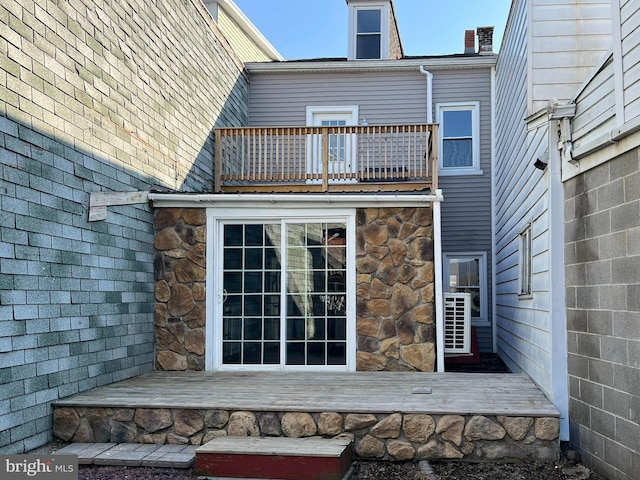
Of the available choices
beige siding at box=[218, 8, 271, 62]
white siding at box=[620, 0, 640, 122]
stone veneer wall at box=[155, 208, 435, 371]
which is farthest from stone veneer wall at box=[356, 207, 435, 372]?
beige siding at box=[218, 8, 271, 62]

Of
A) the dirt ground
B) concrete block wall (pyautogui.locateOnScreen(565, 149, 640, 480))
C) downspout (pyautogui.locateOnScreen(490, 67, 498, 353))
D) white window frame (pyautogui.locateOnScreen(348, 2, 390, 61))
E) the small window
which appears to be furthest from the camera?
white window frame (pyautogui.locateOnScreen(348, 2, 390, 61))

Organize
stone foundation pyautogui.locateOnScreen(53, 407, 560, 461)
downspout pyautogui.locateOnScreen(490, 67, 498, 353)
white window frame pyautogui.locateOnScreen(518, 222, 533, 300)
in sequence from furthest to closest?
downspout pyautogui.locateOnScreen(490, 67, 498, 353), white window frame pyautogui.locateOnScreen(518, 222, 533, 300), stone foundation pyautogui.locateOnScreen(53, 407, 560, 461)

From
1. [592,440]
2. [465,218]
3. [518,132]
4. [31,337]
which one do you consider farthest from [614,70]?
[465,218]

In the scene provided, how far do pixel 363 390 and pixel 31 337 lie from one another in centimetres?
287

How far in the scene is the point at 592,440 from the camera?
4.43 meters

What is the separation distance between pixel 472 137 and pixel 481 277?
8.05ft

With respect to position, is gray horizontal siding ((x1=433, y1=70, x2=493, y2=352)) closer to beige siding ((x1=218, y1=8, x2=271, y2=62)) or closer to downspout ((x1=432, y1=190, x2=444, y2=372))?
downspout ((x1=432, y1=190, x2=444, y2=372))

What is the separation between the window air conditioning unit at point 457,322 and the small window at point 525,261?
80 cm

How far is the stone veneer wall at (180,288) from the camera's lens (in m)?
6.90

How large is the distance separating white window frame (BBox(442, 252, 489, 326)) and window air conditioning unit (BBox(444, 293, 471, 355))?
2911mm

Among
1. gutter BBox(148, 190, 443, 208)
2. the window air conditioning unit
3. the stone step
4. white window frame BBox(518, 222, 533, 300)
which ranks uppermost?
gutter BBox(148, 190, 443, 208)

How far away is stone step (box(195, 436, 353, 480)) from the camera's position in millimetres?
4242

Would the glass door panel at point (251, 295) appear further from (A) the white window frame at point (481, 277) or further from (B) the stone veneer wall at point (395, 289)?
(A) the white window frame at point (481, 277)

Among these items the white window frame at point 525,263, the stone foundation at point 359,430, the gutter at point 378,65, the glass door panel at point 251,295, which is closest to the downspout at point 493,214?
the gutter at point 378,65
